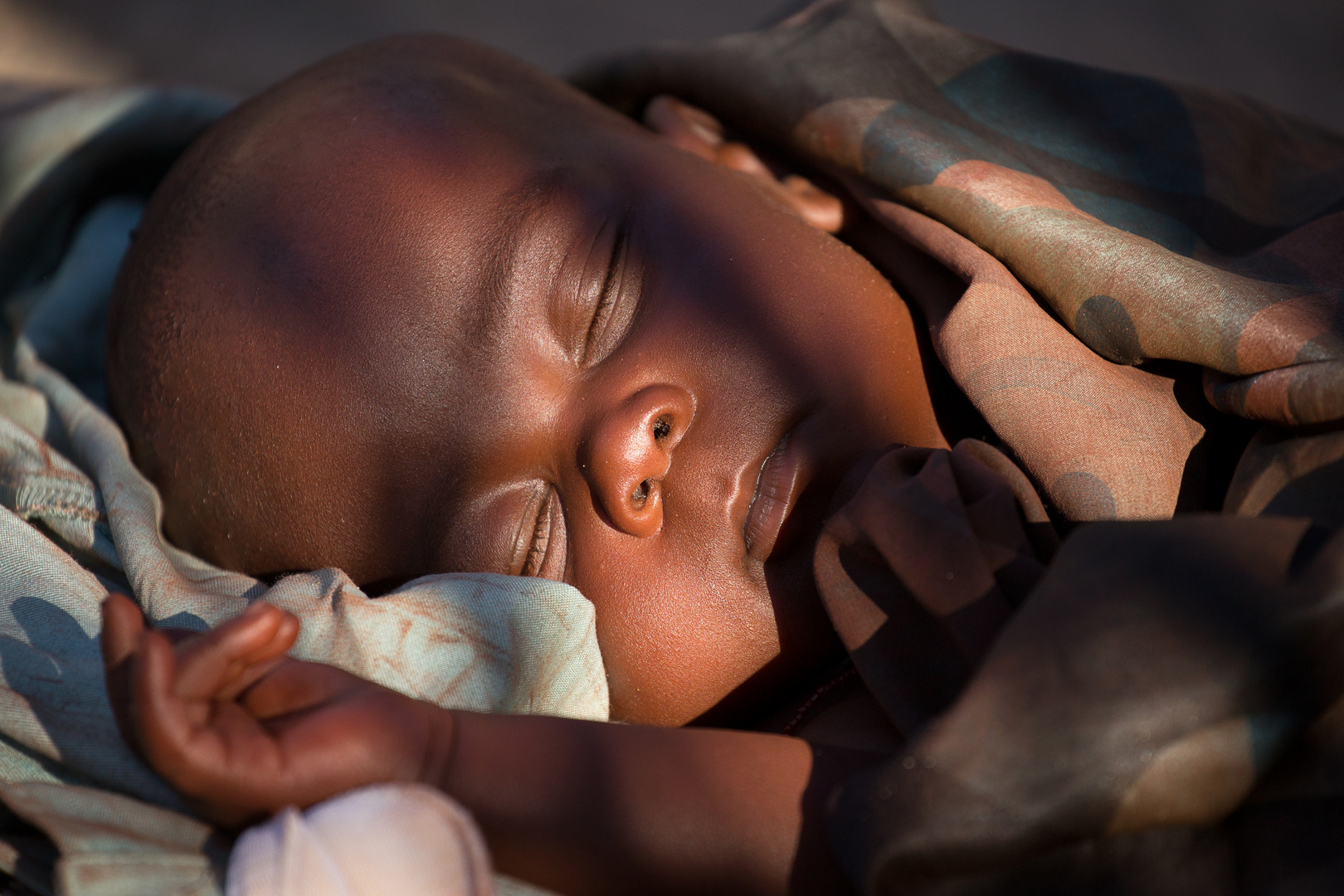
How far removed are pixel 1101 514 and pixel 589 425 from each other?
19.2 inches

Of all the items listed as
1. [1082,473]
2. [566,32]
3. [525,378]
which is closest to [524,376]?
[525,378]

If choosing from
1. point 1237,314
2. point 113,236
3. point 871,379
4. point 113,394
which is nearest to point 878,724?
point 871,379

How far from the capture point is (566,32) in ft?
7.92

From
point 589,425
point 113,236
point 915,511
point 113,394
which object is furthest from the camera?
point 113,236

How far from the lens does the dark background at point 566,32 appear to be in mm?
2186

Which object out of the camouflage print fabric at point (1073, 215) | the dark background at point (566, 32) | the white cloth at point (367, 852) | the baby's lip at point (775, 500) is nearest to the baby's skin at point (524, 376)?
the baby's lip at point (775, 500)

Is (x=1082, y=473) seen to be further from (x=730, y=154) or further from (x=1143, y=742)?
(x=730, y=154)

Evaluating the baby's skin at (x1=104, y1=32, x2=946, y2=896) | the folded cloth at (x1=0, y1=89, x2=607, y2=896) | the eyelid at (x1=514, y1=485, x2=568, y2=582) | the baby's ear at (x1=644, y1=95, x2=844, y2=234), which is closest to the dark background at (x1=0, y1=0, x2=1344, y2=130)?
the baby's ear at (x1=644, y1=95, x2=844, y2=234)

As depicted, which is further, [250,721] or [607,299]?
[607,299]

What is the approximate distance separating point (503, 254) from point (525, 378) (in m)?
0.13

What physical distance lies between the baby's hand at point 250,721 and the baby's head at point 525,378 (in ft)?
1.05

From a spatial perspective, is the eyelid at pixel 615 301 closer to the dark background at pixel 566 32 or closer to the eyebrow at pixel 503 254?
the eyebrow at pixel 503 254

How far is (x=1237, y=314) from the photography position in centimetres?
88

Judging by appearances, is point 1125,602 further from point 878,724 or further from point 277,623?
point 277,623
